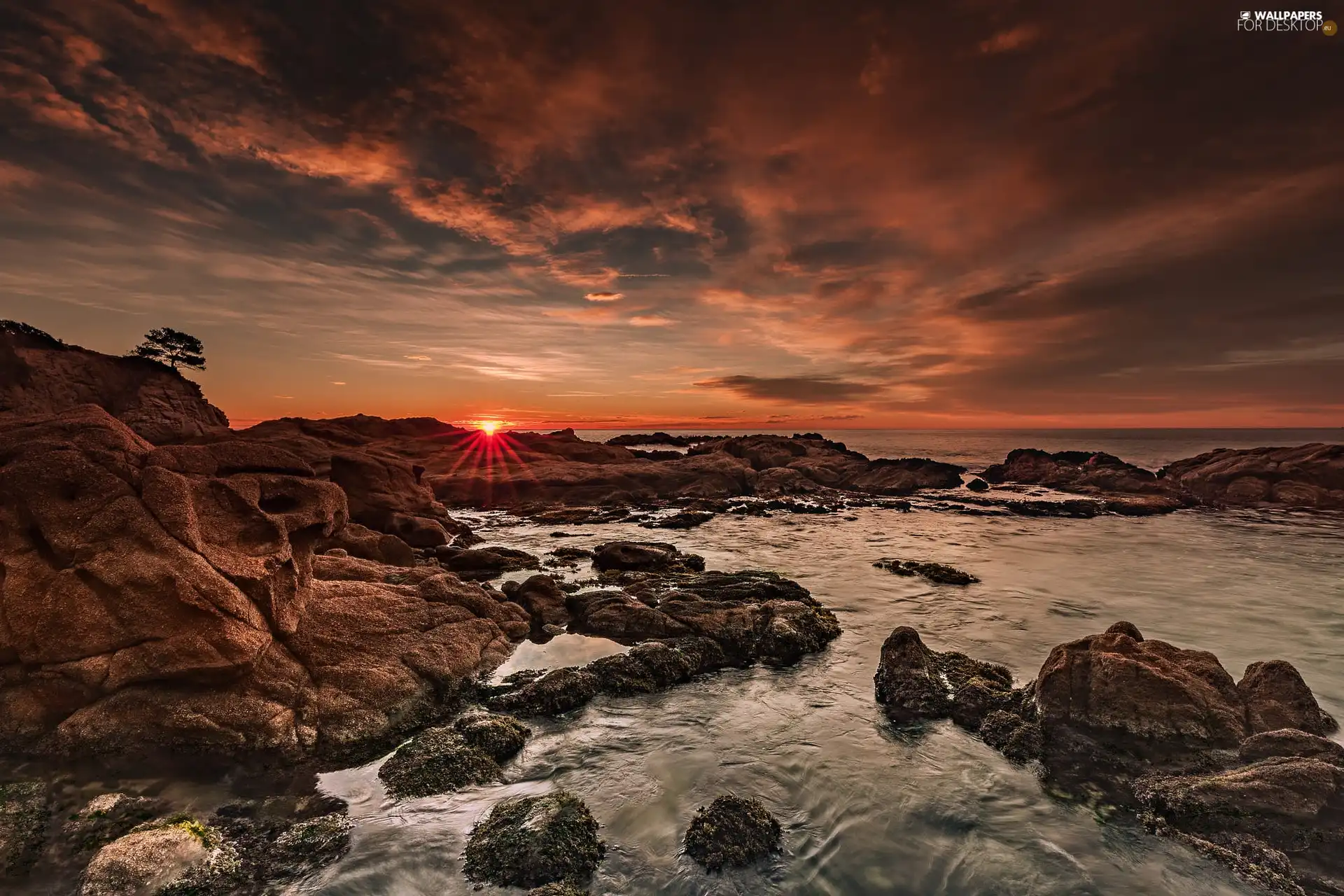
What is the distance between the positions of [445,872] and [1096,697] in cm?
1338

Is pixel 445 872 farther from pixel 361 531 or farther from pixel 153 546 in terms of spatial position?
pixel 361 531

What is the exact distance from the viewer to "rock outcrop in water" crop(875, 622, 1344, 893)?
8680 mm

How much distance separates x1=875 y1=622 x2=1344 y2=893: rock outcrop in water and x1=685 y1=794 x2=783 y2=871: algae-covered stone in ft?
18.3

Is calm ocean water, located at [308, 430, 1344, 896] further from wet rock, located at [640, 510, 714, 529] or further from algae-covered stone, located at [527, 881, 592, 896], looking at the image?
wet rock, located at [640, 510, 714, 529]

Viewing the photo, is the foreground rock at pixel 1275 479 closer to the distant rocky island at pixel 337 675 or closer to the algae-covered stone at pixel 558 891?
the distant rocky island at pixel 337 675

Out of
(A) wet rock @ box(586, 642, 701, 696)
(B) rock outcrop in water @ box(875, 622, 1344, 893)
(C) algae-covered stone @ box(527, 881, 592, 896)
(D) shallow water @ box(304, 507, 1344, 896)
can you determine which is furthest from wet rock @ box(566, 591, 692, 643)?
(C) algae-covered stone @ box(527, 881, 592, 896)

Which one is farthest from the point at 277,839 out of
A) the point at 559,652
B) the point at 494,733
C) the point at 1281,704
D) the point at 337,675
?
the point at 1281,704

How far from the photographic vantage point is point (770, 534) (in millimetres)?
39781

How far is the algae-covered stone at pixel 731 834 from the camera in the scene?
8.80 m

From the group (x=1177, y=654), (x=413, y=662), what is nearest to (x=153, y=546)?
(x=413, y=662)

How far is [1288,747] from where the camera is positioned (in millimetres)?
10227

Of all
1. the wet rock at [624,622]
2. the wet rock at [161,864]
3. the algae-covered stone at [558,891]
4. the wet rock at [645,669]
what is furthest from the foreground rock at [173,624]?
the algae-covered stone at [558,891]

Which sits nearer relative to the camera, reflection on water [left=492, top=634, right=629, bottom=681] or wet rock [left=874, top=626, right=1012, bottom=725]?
wet rock [left=874, top=626, right=1012, bottom=725]

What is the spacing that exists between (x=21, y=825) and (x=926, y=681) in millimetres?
17399
